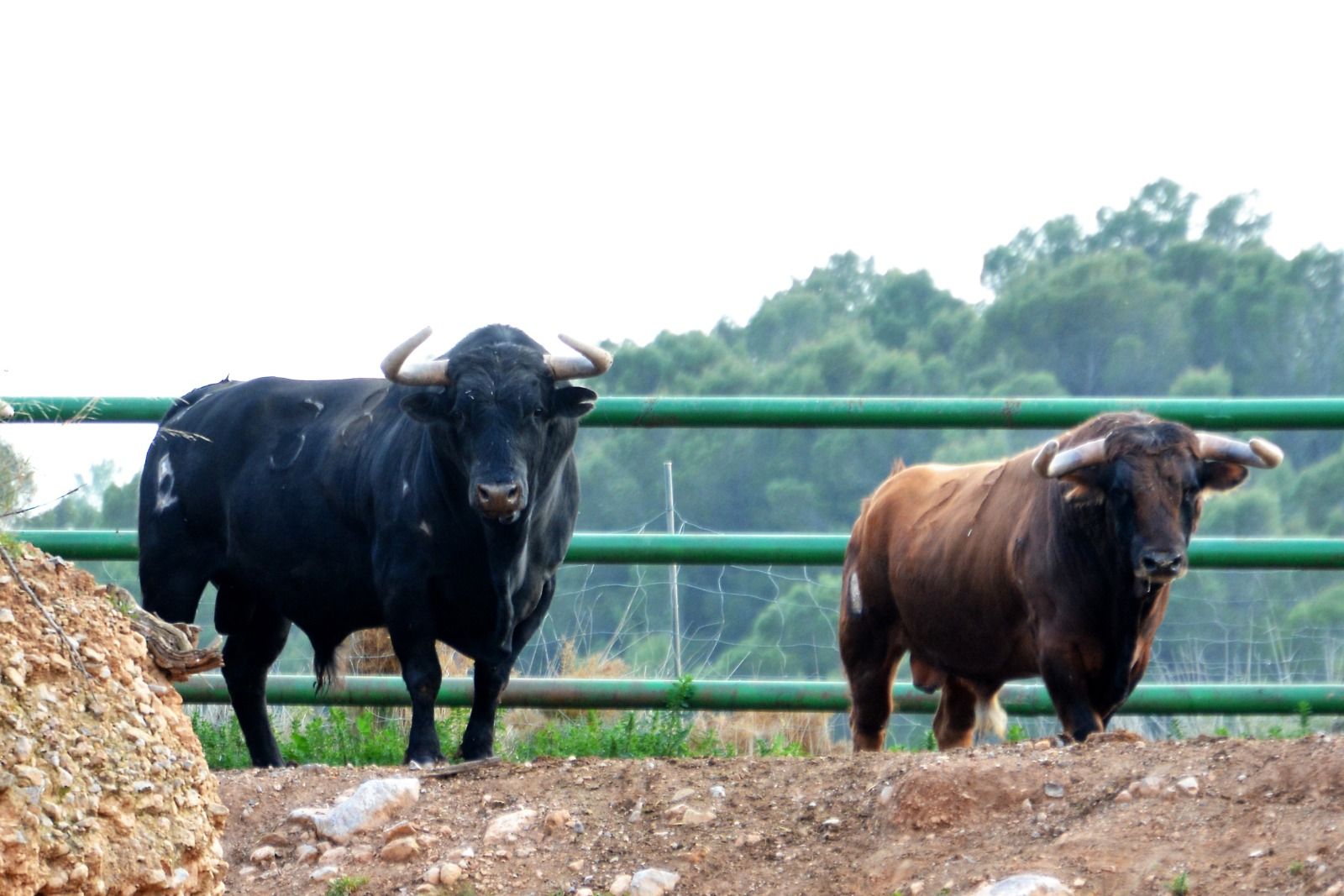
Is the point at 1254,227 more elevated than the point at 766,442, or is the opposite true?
the point at 1254,227

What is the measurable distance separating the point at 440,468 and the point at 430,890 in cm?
254

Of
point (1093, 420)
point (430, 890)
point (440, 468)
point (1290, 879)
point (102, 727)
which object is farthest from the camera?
point (1093, 420)

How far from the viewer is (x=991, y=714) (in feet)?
23.1

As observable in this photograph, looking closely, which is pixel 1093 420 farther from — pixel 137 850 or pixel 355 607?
pixel 137 850

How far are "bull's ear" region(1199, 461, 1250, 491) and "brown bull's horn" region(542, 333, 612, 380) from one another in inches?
92.4

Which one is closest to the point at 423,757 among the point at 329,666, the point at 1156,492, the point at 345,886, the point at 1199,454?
the point at 329,666

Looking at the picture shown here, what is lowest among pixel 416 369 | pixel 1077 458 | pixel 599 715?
pixel 599 715

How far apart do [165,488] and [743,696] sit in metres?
2.67

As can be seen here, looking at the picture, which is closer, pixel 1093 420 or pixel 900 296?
pixel 1093 420

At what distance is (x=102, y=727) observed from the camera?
11.4ft

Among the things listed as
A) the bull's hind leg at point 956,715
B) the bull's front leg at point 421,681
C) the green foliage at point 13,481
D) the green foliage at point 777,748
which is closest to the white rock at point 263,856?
the green foliage at point 13,481

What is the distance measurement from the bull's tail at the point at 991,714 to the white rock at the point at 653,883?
3.41 meters

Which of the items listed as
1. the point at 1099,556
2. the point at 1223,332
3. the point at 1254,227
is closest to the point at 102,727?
the point at 1099,556

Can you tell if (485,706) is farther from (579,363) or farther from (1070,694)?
(1070,694)
